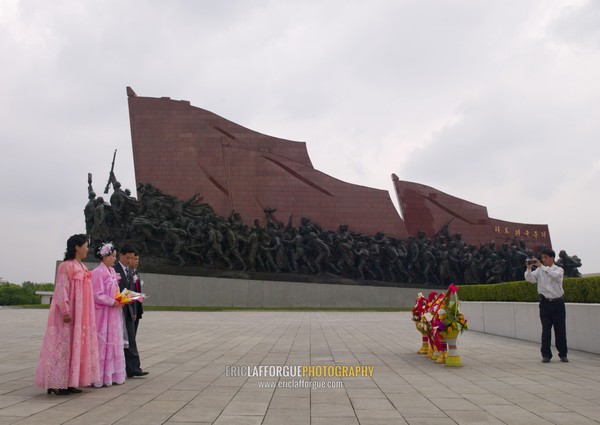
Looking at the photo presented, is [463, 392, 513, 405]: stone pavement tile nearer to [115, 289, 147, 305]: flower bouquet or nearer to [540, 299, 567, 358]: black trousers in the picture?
[540, 299, 567, 358]: black trousers

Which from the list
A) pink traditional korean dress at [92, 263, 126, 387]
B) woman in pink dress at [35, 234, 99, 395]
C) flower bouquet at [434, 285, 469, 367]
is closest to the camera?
woman in pink dress at [35, 234, 99, 395]

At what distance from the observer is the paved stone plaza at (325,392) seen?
131 inches

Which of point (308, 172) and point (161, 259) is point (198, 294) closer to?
point (161, 259)

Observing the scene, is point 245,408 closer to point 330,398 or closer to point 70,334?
point 330,398

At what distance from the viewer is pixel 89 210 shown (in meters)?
19.6

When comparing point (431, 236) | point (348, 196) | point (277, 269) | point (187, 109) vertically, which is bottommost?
point (277, 269)

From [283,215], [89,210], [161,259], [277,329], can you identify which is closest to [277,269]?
[283,215]

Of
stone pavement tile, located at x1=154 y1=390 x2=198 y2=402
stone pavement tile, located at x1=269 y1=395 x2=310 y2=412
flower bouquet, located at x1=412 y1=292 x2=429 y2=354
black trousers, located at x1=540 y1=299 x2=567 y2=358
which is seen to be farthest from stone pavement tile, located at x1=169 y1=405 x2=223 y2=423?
black trousers, located at x1=540 y1=299 x2=567 y2=358

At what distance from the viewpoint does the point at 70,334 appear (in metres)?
4.18

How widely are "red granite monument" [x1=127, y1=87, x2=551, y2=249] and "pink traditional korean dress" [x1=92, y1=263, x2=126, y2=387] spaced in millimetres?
18026

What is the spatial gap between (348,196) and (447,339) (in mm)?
18152

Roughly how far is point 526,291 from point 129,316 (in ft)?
24.7

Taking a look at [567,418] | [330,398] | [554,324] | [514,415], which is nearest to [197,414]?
[330,398]

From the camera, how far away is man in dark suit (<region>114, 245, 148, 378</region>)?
16.2 feet
